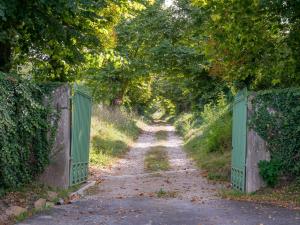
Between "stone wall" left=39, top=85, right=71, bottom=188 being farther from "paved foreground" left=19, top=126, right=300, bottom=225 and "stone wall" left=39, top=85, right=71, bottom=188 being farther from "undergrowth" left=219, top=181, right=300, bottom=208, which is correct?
"undergrowth" left=219, top=181, right=300, bottom=208

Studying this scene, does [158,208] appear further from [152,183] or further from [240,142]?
[152,183]

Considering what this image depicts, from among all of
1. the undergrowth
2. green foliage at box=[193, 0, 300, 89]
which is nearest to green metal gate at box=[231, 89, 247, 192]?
the undergrowth

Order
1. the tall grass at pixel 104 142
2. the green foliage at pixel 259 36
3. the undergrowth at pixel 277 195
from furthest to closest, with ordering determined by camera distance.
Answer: the tall grass at pixel 104 142 < the green foliage at pixel 259 36 < the undergrowth at pixel 277 195

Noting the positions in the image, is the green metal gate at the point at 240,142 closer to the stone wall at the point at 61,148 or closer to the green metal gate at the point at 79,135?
the green metal gate at the point at 79,135

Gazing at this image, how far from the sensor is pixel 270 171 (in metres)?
11.2

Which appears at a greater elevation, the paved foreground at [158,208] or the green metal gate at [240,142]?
the green metal gate at [240,142]

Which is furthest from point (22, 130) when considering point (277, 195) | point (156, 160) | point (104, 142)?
point (104, 142)

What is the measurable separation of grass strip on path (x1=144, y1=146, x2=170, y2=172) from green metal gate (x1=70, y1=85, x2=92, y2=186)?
3595 mm

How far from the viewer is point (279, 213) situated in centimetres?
925

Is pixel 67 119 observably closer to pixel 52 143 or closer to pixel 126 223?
pixel 52 143

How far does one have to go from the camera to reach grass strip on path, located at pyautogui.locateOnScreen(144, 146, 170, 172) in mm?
17316

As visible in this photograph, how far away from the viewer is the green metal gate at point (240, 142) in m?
11.8

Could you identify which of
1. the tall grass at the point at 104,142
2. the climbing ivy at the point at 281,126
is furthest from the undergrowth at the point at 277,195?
the tall grass at the point at 104,142

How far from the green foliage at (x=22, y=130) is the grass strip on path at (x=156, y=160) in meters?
6.23
